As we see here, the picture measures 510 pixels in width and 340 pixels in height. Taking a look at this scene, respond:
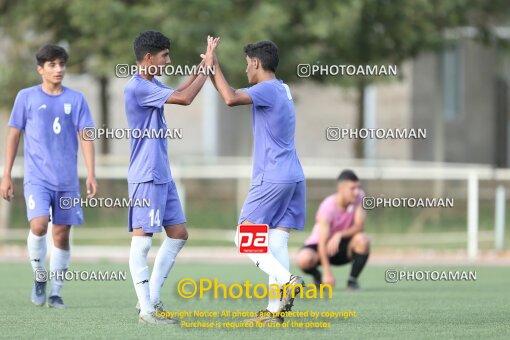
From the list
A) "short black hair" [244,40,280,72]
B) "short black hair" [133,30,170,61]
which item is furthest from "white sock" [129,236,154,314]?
"short black hair" [244,40,280,72]

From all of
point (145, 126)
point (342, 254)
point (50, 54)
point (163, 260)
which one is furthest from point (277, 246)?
point (342, 254)

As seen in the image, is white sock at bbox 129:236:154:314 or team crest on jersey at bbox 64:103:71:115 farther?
team crest on jersey at bbox 64:103:71:115

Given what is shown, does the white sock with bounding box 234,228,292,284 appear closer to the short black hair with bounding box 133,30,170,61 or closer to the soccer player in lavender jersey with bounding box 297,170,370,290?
the short black hair with bounding box 133,30,170,61

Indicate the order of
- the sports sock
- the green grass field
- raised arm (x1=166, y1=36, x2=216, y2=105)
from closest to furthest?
1. the green grass field
2. raised arm (x1=166, y1=36, x2=216, y2=105)
3. the sports sock

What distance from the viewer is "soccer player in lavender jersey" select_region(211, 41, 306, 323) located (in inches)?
342

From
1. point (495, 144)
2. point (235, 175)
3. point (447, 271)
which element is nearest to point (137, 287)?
point (447, 271)

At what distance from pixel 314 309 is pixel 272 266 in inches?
71.6

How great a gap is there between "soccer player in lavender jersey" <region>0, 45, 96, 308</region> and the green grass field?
28.8 inches

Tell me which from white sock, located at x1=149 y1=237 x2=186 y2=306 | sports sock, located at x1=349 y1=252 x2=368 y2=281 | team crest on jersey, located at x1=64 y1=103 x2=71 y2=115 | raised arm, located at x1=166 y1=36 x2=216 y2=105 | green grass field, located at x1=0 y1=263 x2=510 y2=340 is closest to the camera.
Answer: green grass field, located at x1=0 y1=263 x2=510 y2=340

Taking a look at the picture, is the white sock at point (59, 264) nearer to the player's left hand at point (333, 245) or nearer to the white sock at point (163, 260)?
the white sock at point (163, 260)

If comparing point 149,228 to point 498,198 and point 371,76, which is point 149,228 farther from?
point 371,76

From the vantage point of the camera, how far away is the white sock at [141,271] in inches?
348

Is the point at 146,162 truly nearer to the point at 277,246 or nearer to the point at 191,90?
the point at 191,90

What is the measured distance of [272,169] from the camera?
8.77m
